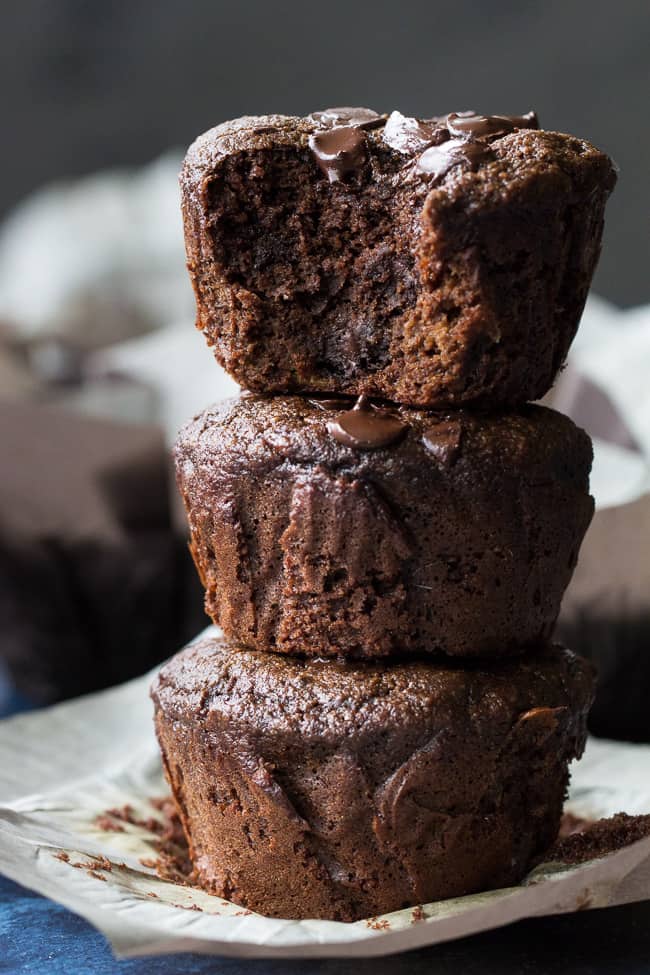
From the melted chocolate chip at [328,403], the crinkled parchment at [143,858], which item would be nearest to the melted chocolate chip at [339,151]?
the melted chocolate chip at [328,403]

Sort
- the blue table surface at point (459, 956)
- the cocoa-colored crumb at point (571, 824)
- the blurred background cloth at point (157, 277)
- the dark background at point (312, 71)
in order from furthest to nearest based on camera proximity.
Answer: the dark background at point (312, 71)
the blurred background cloth at point (157, 277)
the cocoa-colored crumb at point (571, 824)
the blue table surface at point (459, 956)

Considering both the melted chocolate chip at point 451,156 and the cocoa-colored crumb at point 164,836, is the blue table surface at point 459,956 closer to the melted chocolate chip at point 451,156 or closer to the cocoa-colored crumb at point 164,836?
the cocoa-colored crumb at point 164,836

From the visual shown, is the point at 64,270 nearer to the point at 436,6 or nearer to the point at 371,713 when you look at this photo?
the point at 436,6

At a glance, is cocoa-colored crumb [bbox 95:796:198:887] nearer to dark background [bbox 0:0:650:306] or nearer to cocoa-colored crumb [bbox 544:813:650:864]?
cocoa-colored crumb [bbox 544:813:650:864]

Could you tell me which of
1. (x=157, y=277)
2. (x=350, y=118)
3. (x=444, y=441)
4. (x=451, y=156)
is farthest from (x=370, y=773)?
(x=157, y=277)

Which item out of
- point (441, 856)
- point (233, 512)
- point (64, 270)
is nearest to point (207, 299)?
point (233, 512)

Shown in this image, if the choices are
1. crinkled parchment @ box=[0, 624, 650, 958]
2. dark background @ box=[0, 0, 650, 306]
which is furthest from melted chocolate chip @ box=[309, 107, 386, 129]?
dark background @ box=[0, 0, 650, 306]

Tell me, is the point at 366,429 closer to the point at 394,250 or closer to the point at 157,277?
the point at 394,250
